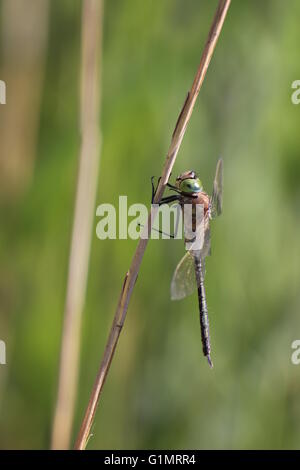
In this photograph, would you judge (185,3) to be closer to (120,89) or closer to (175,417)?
(120,89)

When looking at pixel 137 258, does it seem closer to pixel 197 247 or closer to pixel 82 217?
pixel 82 217

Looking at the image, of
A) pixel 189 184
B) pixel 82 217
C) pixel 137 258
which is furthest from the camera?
pixel 189 184

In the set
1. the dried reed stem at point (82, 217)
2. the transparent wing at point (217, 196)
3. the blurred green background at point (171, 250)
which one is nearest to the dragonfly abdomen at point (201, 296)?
the transparent wing at point (217, 196)

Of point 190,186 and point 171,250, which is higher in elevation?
point 190,186

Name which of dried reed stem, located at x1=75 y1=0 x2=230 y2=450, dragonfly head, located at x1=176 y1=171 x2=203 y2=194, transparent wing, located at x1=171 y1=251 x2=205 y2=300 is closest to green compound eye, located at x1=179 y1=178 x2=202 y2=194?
dragonfly head, located at x1=176 y1=171 x2=203 y2=194

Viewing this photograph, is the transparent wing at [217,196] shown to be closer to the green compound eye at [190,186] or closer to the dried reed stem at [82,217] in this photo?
the green compound eye at [190,186]

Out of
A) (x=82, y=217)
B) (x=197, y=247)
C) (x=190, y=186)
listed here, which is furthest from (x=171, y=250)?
(x=82, y=217)
